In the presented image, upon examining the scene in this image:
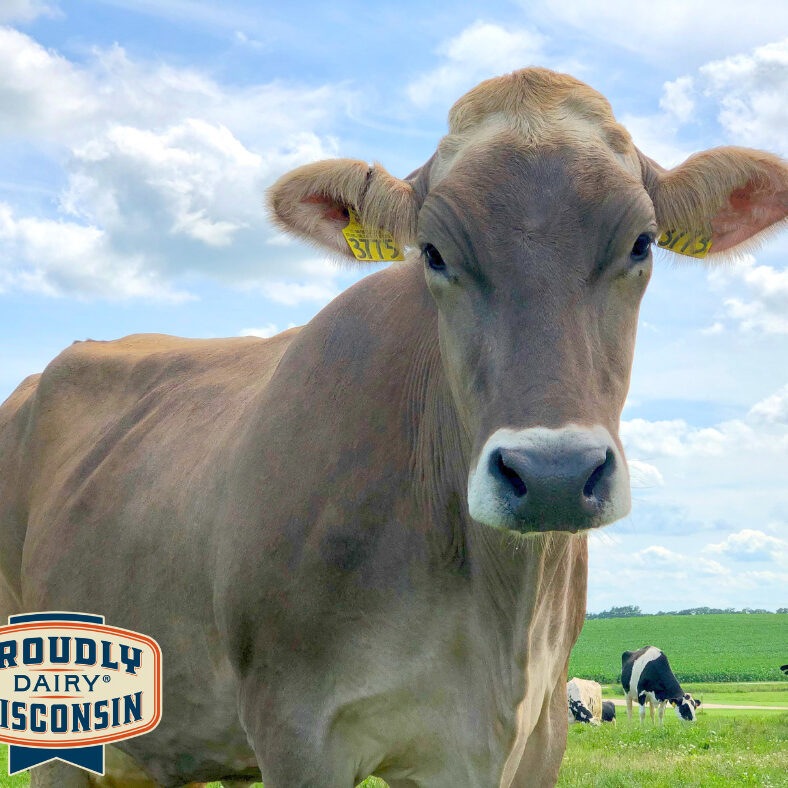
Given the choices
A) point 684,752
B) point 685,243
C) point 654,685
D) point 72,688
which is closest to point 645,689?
point 654,685

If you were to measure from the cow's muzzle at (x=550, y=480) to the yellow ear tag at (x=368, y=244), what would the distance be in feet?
4.67

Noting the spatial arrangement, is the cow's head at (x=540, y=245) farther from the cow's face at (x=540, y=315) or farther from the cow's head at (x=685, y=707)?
the cow's head at (x=685, y=707)

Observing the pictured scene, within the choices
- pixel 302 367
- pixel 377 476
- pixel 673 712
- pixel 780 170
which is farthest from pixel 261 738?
pixel 673 712

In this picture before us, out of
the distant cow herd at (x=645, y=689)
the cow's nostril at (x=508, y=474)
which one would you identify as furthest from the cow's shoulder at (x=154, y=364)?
the distant cow herd at (x=645, y=689)

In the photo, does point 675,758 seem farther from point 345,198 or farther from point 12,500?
point 345,198

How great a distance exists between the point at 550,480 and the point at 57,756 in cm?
463

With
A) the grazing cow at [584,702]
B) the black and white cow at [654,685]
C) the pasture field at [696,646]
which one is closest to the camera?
the grazing cow at [584,702]

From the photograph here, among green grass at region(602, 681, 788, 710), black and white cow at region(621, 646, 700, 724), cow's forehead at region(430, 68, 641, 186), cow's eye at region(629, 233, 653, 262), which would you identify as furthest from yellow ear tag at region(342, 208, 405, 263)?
green grass at region(602, 681, 788, 710)

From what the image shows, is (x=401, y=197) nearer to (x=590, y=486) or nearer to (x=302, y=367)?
(x=302, y=367)

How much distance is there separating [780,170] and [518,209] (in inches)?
54.6

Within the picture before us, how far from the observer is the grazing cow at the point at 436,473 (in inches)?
125

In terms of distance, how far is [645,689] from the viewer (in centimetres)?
2402

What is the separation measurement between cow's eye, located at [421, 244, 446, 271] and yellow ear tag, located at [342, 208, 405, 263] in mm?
506

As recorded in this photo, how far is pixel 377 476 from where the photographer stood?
3.97 meters
